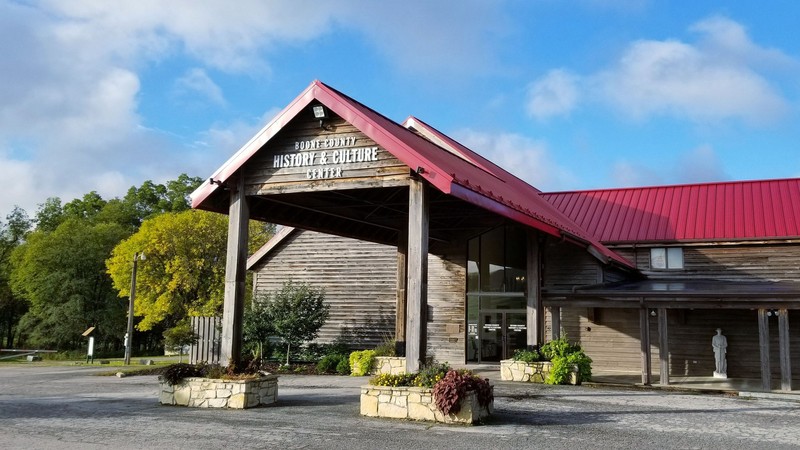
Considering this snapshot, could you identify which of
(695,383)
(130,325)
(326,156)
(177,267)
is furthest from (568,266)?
(177,267)

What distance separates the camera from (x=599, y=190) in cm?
2917

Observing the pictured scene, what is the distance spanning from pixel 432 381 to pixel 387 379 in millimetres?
950

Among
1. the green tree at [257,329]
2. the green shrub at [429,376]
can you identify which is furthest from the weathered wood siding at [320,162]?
the green tree at [257,329]

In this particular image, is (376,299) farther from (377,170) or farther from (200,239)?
(200,239)

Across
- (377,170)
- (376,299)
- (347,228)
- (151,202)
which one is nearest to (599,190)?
(376,299)

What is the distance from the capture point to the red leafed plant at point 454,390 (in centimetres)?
1134

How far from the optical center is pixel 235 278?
14.3m

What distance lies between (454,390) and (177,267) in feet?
112

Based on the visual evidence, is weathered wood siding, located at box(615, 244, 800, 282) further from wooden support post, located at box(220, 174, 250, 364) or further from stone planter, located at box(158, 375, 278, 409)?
stone planter, located at box(158, 375, 278, 409)

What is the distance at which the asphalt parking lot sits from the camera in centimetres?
978

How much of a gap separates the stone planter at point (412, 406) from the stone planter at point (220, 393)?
2.51 metres

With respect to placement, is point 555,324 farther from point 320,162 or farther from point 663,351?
point 320,162

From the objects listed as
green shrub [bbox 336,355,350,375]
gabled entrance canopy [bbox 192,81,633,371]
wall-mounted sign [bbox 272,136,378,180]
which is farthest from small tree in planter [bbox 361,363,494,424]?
green shrub [bbox 336,355,350,375]

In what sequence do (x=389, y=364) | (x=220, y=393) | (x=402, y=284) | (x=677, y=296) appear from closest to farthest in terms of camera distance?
(x=220, y=393) < (x=677, y=296) < (x=389, y=364) < (x=402, y=284)
